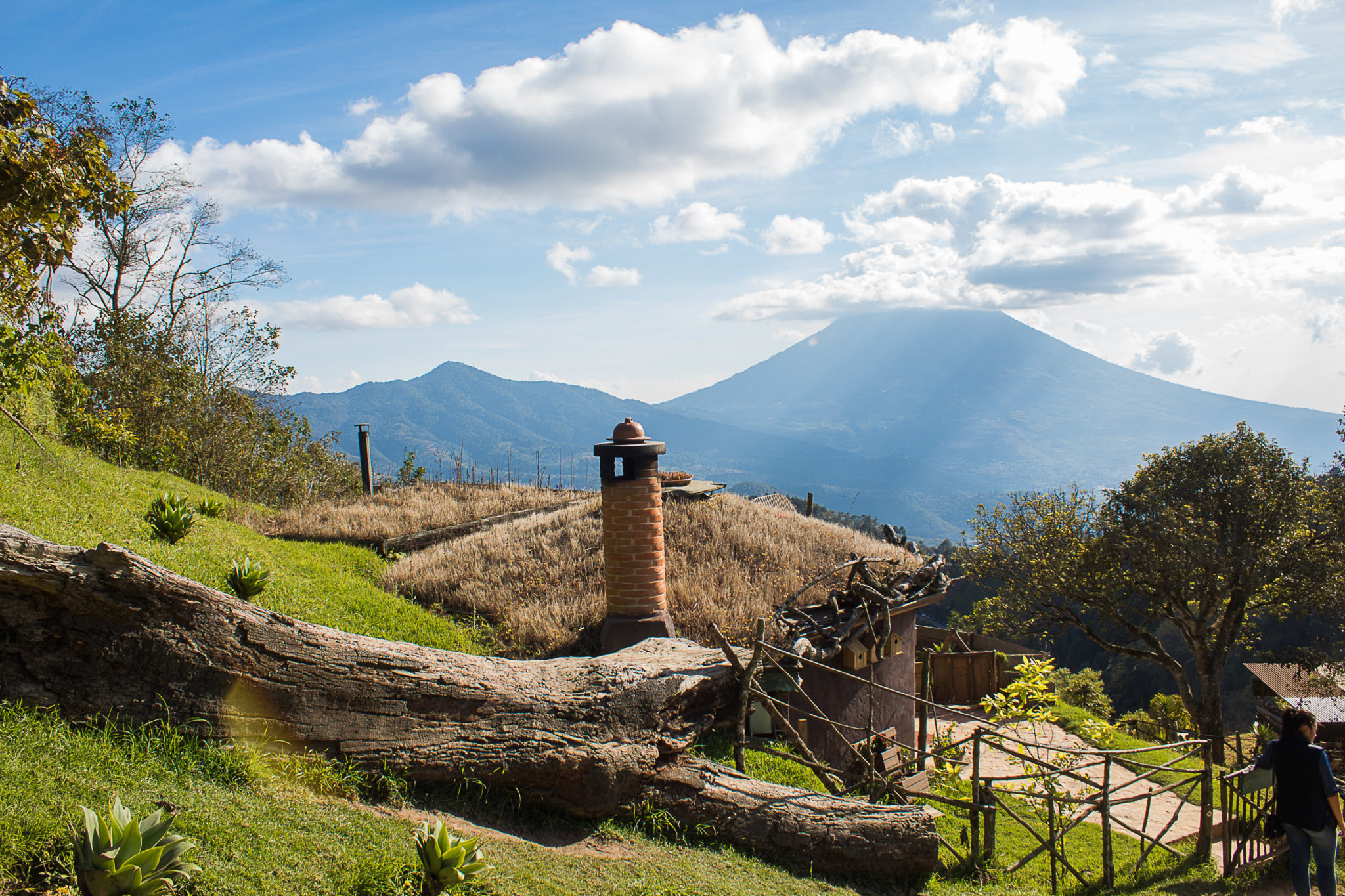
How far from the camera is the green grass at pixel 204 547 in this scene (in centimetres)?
764

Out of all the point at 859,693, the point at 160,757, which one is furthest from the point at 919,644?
the point at 160,757

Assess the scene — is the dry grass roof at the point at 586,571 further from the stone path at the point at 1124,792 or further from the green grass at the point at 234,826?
the green grass at the point at 234,826

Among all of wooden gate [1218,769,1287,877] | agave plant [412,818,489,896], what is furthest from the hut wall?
agave plant [412,818,489,896]

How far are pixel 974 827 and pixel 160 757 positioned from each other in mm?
6369

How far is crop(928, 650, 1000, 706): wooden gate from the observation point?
18.6m

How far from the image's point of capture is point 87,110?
23.7 m

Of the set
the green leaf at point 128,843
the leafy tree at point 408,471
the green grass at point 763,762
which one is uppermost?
the leafy tree at point 408,471

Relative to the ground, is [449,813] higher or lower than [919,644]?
higher

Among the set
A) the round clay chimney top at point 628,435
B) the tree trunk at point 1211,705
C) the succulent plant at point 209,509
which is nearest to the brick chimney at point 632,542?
the round clay chimney top at point 628,435

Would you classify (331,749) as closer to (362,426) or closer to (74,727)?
(74,727)

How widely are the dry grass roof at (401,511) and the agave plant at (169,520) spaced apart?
4.48 meters

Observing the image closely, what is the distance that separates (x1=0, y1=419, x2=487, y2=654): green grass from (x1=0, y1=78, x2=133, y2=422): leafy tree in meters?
1.45

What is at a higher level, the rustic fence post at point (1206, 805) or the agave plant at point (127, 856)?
the agave plant at point (127, 856)

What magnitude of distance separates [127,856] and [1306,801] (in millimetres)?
8132
